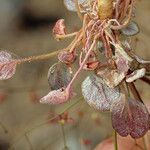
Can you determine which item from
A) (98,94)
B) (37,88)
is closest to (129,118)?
(98,94)

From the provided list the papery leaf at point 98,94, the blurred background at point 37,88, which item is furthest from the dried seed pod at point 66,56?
the blurred background at point 37,88

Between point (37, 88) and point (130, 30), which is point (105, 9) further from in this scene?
point (37, 88)

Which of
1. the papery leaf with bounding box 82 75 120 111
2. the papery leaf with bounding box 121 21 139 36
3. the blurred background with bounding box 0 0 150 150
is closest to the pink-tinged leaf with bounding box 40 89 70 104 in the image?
the papery leaf with bounding box 82 75 120 111

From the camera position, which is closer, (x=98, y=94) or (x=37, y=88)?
(x=98, y=94)

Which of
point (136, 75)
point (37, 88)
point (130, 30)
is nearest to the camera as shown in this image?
point (136, 75)

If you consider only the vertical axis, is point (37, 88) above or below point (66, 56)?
below

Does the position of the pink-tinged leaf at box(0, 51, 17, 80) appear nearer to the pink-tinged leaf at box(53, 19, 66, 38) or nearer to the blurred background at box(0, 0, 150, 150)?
the pink-tinged leaf at box(53, 19, 66, 38)
